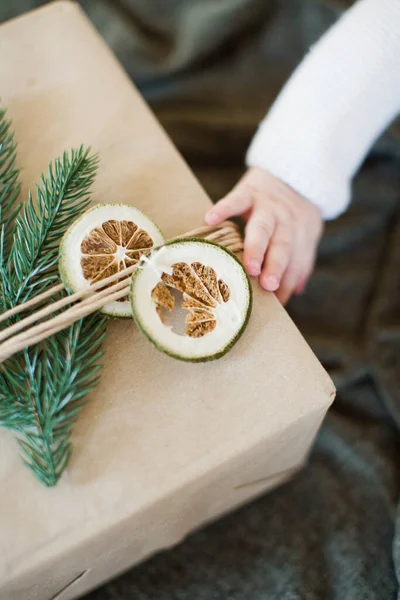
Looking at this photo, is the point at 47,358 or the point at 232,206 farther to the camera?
the point at 232,206

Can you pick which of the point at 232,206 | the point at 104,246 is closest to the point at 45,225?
the point at 104,246

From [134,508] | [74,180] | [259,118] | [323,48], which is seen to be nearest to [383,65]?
[323,48]

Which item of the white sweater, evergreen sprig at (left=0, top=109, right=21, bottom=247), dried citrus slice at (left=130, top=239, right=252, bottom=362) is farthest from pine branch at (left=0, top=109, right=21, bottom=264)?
the white sweater

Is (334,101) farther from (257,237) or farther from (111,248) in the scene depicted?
(111,248)

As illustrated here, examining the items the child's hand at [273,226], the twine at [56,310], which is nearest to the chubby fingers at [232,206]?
the child's hand at [273,226]

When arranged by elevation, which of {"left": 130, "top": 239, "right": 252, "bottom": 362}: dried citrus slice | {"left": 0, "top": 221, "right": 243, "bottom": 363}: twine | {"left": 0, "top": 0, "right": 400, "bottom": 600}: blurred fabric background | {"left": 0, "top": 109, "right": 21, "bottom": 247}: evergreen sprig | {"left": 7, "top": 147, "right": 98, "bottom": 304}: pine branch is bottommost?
{"left": 0, "top": 0, "right": 400, "bottom": 600}: blurred fabric background

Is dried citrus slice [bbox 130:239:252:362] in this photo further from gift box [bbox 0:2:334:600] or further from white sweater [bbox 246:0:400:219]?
white sweater [bbox 246:0:400:219]
